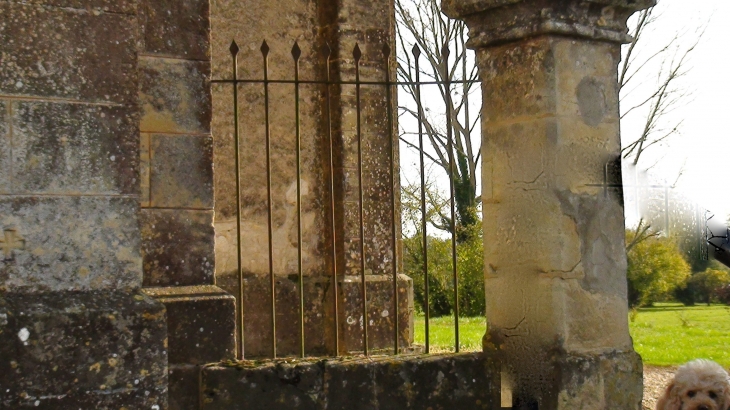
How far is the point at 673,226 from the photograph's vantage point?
8.43ft

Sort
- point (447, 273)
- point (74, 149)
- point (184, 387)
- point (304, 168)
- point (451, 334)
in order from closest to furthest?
1. point (74, 149)
2. point (184, 387)
3. point (304, 168)
4. point (451, 334)
5. point (447, 273)

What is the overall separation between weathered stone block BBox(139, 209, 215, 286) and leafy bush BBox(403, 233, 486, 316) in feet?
43.1

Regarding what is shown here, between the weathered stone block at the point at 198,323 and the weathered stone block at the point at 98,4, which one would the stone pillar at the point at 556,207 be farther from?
the weathered stone block at the point at 98,4

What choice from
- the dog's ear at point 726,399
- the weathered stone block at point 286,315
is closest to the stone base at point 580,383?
the dog's ear at point 726,399

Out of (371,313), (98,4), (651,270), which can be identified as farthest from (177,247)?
(651,270)

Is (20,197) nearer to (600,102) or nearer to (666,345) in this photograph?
(600,102)

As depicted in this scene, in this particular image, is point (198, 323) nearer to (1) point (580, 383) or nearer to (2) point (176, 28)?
(2) point (176, 28)

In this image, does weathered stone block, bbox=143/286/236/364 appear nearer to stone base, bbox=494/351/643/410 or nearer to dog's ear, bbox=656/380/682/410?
stone base, bbox=494/351/643/410

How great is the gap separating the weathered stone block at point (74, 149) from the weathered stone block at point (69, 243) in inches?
2.0

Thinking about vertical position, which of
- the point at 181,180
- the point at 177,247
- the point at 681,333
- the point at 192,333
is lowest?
the point at 681,333

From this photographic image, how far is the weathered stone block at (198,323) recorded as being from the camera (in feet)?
11.8

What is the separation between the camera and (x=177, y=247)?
379cm

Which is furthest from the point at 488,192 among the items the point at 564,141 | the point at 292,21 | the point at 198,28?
the point at 292,21

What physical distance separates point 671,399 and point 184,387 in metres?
2.20
